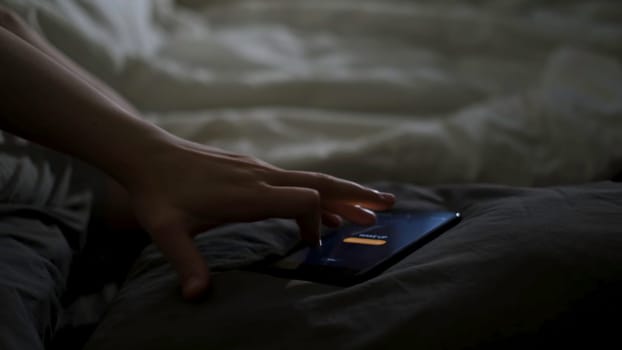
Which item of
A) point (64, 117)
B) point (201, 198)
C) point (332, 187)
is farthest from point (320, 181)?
point (64, 117)

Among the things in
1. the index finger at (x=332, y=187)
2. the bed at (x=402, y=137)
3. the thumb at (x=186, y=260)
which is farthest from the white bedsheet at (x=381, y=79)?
the thumb at (x=186, y=260)

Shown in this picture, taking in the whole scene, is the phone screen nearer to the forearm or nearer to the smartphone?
the smartphone

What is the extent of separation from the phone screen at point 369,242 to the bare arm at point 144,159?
0.03m

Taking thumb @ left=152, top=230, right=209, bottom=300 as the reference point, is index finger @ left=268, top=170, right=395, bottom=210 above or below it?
above

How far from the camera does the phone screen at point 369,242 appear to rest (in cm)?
50

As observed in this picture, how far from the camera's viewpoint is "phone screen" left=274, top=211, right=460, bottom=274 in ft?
1.64

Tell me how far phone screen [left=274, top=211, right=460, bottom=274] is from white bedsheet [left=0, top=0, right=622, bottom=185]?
23 cm

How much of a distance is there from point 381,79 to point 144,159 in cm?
63

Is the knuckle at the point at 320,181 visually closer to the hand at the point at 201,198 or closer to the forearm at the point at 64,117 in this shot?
the hand at the point at 201,198

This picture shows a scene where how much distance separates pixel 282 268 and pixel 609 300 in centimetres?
25

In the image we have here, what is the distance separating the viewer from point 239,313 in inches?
17.3

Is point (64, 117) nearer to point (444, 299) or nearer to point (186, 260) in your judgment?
point (186, 260)

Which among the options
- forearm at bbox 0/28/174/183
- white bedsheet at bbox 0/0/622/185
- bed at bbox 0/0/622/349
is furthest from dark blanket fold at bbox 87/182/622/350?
white bedsheet at bbox 0/0/622/185

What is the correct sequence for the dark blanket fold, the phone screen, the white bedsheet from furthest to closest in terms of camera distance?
1. the white bedsheet
2. the phone screen
3. the dark blanket fold
